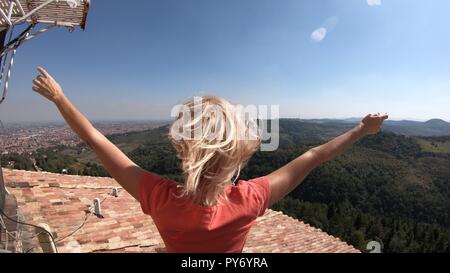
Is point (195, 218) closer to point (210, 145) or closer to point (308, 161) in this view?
point (210, 145)

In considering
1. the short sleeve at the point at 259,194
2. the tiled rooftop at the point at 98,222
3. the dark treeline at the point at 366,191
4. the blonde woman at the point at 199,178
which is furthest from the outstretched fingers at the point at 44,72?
the dark treeline at the point at 366,191

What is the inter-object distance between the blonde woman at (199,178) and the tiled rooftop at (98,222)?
3.03m

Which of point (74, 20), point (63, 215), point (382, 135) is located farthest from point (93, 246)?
point (382, 135)

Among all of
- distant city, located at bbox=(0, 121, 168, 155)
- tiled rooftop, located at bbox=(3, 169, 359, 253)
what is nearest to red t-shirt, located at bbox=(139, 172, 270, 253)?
distant city, located at bbox=(0, 121, 168, 155)

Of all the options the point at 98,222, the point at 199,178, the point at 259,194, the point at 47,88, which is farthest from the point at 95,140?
the point at 98,222

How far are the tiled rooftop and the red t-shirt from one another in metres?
3.11

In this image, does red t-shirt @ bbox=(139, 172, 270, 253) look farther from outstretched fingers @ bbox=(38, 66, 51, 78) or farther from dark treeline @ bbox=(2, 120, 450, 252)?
dark treeline @ bbox=(2, 120, 450, 252)

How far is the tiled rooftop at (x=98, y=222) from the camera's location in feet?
15.9

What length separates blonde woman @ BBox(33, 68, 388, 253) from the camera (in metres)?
1.21

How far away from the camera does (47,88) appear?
1289 millimetres

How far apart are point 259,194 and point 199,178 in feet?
0.93
